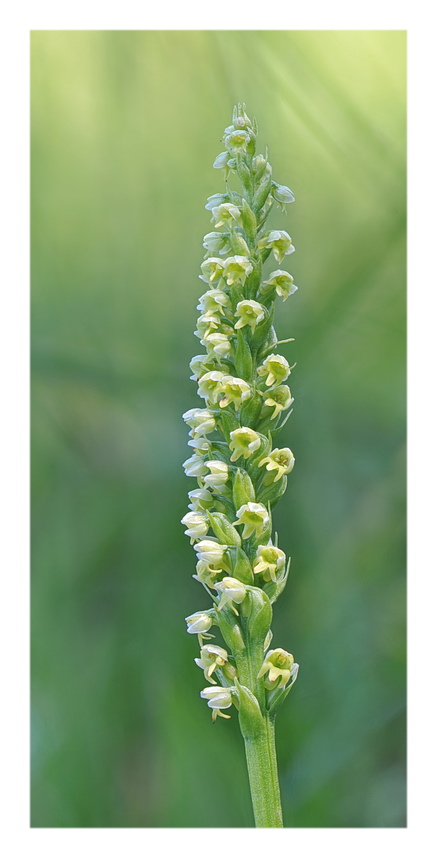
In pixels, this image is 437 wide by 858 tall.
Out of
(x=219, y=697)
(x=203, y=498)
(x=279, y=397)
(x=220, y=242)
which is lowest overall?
(x=219, y=697)

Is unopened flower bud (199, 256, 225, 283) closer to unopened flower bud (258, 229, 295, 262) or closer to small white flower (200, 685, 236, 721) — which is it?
unopened flower bud (258, 229, 295, 262)

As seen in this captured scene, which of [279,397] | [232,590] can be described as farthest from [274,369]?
[232,590]

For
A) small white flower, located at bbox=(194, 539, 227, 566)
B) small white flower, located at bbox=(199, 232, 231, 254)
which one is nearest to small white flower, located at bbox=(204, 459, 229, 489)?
small white flower, located at bbox=(194, 539, 227, 566)

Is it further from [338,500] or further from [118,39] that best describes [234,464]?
[118,39]

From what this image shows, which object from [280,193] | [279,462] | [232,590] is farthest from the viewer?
[280,193]

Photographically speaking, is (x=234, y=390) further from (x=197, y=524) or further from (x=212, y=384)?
(x=197, y=524)

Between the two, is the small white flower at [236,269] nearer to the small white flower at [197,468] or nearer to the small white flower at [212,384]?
→ the small white flower at [212,384]

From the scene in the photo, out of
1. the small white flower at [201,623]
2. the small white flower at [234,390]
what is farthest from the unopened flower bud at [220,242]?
the small white flower at [201,623]
